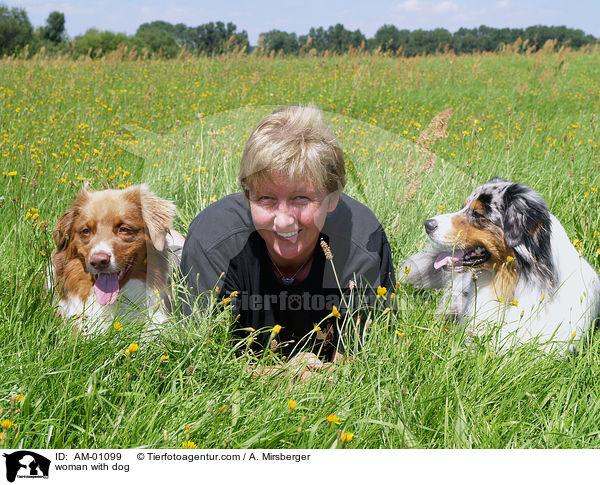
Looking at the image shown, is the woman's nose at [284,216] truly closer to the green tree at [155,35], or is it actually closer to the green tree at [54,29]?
the green tree at [155,35]

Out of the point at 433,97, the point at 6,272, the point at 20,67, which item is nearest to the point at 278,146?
the point at 6,272

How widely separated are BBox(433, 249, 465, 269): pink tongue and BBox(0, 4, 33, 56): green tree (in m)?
13.6

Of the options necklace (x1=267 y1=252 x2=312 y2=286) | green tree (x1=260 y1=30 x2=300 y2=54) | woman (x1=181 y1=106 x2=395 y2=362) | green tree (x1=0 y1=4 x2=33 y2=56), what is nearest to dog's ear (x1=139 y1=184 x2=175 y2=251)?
woman (x1=181 y1=106 x2=395 y2=362)

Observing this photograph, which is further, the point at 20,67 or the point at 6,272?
the point at 20,67

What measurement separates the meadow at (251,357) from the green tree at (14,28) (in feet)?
24.2

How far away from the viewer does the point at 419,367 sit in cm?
217

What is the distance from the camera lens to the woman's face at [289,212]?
2.35 meters

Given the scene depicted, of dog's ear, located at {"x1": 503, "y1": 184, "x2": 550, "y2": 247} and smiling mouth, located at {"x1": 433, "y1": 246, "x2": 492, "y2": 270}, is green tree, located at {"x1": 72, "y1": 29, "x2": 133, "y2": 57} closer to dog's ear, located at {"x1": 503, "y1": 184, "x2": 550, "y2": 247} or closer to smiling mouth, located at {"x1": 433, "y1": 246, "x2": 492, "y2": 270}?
smiling mouth, located at {"x1": 433, "y1": 246, "x2": 492, "y2": 270}

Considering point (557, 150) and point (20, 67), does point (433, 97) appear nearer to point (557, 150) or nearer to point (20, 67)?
point (557, 150)

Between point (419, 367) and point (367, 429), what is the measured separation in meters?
0.46

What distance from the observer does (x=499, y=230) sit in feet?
9.09

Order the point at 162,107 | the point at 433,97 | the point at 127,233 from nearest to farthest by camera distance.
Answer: the point at 127,233
the point at 162,107
the point at 433,97

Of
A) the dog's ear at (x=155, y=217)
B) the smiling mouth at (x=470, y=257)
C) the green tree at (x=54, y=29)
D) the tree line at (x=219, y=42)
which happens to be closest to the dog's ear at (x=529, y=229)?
the smiling mouth at (x=470, y=257)
